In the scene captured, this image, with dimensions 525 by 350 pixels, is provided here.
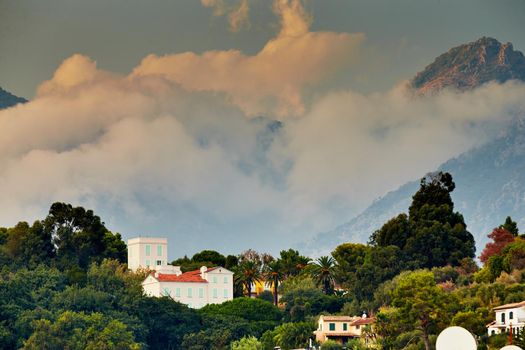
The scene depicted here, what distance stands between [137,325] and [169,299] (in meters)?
6.61

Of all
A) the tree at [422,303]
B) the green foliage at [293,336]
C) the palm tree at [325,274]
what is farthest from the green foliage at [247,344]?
the tree at [422,303]

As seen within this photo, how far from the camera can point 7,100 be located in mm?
162875

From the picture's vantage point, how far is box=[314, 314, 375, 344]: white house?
232 feet

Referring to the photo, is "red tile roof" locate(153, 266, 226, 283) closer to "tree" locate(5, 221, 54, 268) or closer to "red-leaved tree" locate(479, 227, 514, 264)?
"tree" locate(5, 221, 54, 268)

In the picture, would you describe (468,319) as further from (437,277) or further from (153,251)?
(153,251)

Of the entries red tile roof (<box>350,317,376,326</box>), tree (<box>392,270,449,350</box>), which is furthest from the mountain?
tree (<box>392,270,449,350</box>)

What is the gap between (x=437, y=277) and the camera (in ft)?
239

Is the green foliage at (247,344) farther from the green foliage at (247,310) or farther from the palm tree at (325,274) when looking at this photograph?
the palm tree at (325,274)

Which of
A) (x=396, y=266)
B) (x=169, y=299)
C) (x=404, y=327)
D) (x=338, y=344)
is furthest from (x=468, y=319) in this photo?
(x=169, y=299)

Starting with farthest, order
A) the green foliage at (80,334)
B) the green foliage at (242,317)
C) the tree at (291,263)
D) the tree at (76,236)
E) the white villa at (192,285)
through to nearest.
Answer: the tree at (291,263) < the white villa at (192,285) < the tree at (76,236) < the green foliage at (242,317) < the green foliage at (80,334)

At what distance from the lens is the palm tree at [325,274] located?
8575 centimetres

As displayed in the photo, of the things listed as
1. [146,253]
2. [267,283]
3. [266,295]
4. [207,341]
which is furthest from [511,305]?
[146,253]

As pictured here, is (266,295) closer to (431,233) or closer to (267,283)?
(267,283)

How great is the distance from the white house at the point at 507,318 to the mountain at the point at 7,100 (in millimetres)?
115391
